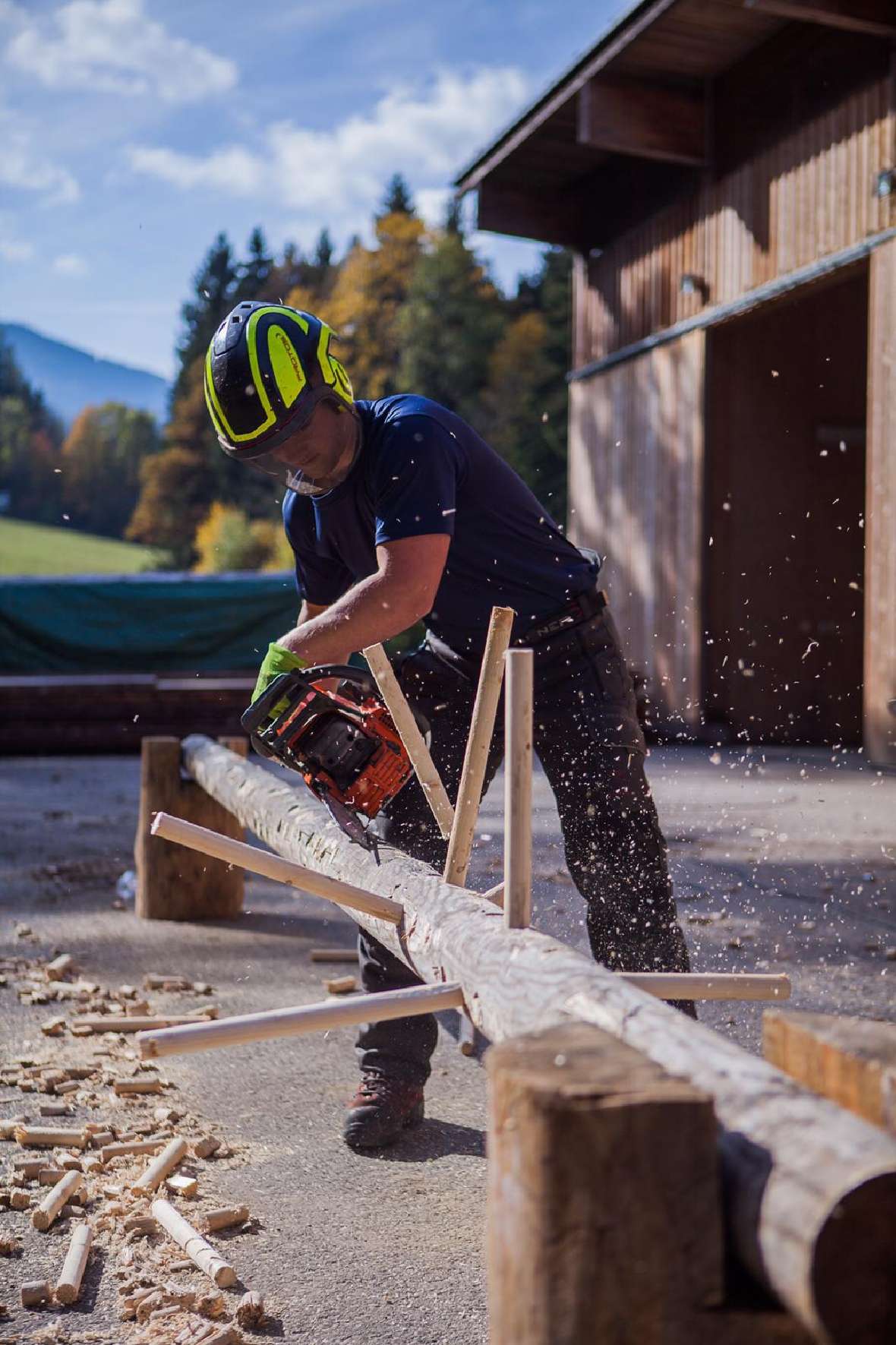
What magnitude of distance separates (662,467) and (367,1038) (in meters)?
9.25

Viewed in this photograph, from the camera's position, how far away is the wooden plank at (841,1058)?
1.32 m

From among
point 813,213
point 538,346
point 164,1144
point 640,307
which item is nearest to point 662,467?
point 640,307

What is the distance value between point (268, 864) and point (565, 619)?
1108 millimetres

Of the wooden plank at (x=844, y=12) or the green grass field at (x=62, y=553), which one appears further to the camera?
the green grass field at (x=62, y=553)

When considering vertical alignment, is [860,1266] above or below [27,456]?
below

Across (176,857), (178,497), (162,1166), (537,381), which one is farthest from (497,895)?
(178,497)

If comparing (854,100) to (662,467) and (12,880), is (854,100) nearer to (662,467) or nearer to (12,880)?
(662,467)

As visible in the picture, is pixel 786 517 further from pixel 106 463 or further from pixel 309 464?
pixel 106 463

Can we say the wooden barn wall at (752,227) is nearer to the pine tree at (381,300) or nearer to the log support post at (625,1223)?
the log support post at (625,1223)

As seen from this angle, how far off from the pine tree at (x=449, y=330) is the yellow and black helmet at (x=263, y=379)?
139 ft

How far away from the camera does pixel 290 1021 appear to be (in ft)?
5.98

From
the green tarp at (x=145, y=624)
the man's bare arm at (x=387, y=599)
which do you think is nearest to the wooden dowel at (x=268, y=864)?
the man's bare arm at (x=387, y=599)

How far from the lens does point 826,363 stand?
11766mm

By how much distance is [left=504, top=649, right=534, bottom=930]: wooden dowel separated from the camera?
6.63ft
